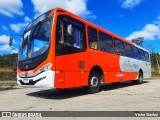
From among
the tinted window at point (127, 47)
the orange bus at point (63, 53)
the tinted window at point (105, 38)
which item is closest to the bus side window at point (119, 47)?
the tinted window at point (127, 47)

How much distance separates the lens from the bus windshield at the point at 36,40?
28.9 ft

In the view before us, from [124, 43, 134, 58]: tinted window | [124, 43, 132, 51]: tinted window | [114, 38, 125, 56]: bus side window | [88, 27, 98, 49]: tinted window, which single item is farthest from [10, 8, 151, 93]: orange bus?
[124, 43, 134, 58]: tinted window

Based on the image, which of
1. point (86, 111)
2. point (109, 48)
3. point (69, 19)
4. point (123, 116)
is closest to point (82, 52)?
point (69, 19)

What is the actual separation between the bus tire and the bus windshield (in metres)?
2.86

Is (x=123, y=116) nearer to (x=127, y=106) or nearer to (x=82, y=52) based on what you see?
(x=127, y=106)

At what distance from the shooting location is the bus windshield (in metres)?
8.82

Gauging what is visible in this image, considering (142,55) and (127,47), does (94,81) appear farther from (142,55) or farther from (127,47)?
(142,55)

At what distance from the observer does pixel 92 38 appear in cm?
1107

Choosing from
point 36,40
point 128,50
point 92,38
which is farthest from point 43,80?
point 128,50

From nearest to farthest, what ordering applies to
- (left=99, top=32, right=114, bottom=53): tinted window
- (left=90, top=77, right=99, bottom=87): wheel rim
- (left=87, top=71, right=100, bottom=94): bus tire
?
(left=87, top=71, right=100, bottom=94): bus tire → (left=90, top=77, right=99, bottom=87): wheel rim → (left=99, top=32, right=114, bottom=53): tinted window

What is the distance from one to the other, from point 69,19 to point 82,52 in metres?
1.49

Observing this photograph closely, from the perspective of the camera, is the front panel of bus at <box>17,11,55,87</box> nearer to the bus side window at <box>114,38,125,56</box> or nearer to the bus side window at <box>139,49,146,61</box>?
the bus side window at <box>114,38,125,56</box>

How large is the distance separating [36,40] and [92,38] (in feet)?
9.62

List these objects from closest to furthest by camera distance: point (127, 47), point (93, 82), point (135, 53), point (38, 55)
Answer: point (38, 55), point (93, 82), point (127, 47), point (135, 53)
